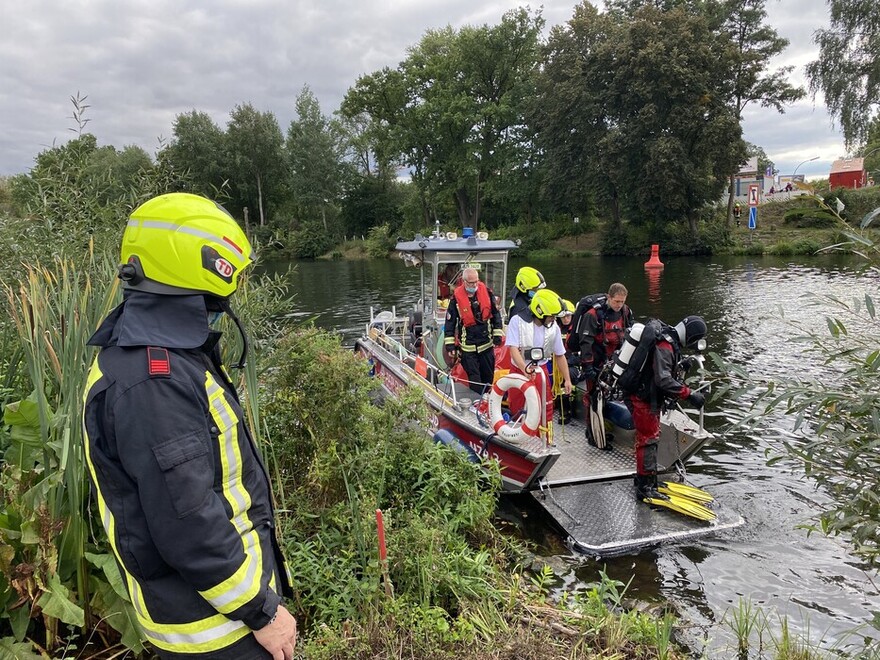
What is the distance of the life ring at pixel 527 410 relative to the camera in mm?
5676

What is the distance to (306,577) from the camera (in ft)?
11.2

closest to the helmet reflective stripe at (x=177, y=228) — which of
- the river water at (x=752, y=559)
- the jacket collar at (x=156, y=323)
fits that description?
the jacket collar at (x=156, y=323)

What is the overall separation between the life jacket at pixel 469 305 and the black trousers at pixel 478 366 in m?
0.43

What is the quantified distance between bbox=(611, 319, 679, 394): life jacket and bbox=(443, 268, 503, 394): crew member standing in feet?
7.25

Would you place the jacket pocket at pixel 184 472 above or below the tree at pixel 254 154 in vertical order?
below

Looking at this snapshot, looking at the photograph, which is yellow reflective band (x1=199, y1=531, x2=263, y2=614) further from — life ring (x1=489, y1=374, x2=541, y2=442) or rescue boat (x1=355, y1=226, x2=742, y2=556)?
life ring (x1=489, y1=374, x2=541, y2=442)

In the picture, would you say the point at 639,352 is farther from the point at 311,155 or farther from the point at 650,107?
the point at 311,155

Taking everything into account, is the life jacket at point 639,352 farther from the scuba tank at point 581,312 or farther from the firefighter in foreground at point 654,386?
the scuba tank at point 581,312

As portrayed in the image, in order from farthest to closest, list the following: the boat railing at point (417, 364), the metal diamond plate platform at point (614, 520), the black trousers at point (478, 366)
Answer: the black trousers at point (478, 366) → the boat railing at point (417, 364) → the metal diamond plate platform at point (614, 520)

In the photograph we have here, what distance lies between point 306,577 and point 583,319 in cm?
479

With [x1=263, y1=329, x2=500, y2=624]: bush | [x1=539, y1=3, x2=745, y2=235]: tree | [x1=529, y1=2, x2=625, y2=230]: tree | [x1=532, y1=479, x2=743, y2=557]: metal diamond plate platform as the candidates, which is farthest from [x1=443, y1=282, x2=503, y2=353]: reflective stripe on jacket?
[x1=529, y1=2, x2=625, y2=230]: tree

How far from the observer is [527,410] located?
5.76 metres

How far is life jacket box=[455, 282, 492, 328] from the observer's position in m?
7.33

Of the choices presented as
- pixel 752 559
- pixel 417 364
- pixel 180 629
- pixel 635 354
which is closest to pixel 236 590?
pixel 180 629
